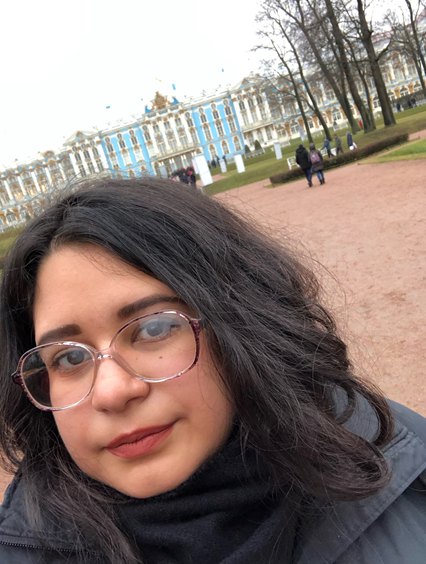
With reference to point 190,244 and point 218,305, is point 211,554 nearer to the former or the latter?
point 218,305

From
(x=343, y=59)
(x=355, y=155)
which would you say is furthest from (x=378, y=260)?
(x=343, y=59)

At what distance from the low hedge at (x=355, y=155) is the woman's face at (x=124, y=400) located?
16.8 metres

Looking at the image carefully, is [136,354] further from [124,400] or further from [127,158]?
[127,158]

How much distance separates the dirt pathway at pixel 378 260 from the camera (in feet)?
10.6

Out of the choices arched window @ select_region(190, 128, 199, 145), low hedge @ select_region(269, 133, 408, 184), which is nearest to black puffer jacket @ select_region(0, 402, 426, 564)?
low hedge @ select_region(269, 133, 408, 184)

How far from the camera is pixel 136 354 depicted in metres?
1.12

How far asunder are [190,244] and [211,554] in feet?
2.71

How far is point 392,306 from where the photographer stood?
4.27 m

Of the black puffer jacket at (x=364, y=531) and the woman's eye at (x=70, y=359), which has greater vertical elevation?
the woman's eye at (x=70, y=359)

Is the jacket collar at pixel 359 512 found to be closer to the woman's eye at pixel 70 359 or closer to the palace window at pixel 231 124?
the woman's eye at pixel 70 359

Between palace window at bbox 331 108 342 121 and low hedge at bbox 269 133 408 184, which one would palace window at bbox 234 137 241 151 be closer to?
palace window at bbox 331 108 342 121

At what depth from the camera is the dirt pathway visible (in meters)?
3.23

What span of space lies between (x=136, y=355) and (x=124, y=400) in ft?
0.37

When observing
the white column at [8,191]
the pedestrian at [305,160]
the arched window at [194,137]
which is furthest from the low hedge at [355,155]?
the arched window at [194,137]
